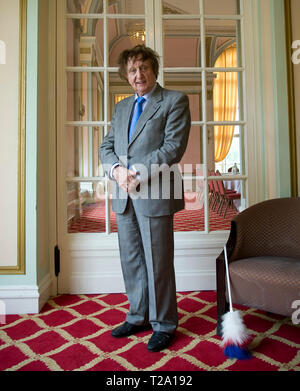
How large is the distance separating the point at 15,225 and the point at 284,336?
1.82 m

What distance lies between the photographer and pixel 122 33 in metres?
2.81

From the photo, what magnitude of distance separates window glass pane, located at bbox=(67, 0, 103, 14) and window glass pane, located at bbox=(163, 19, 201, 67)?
1.84 ft

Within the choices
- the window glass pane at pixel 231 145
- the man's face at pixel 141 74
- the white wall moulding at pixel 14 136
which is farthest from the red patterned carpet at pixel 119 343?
the man's face at pixel 141 74

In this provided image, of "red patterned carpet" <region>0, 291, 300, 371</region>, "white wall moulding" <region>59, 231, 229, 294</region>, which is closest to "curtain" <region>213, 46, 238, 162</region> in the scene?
"white wall moulding" <region>59, 231, 229, 294</region>

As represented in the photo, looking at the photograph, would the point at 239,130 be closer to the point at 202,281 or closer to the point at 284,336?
the point at 202,281

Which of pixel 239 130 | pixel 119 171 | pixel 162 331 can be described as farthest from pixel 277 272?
pixel 239 130

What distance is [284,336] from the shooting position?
1734 millimetres

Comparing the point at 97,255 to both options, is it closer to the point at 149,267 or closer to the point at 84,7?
the point at 149,267

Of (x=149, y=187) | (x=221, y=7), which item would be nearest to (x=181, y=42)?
(x=221, y=7)

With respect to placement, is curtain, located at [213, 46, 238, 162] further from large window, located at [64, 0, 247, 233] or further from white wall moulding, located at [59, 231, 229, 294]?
white wall moulding, located at [59, 231, 229, 294]

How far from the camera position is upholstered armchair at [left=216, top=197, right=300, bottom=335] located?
1.55m

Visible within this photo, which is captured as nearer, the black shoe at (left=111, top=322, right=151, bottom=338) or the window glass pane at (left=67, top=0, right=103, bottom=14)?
A: the black shoe at (left=111, top=322, right=151, bottom=338)

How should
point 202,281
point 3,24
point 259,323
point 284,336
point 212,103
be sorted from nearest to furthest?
1. point 284,336
2. point 259,323
3. point 3,24
4. point 202,281
5. point 212,103

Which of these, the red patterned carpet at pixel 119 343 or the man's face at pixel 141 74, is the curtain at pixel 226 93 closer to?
the man's face at pixel 141 74
